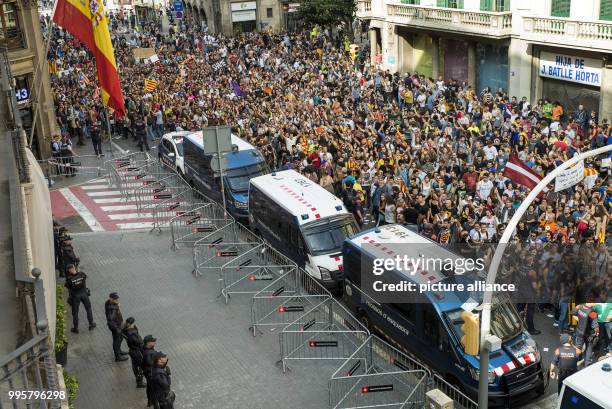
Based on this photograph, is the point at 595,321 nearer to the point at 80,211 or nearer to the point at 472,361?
the point at 472,361

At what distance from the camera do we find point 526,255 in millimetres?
15672

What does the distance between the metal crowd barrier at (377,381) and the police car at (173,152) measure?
46.5 ft

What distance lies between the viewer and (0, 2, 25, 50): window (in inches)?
1097

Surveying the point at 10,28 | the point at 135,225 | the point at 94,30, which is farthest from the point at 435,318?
the point at 10,28

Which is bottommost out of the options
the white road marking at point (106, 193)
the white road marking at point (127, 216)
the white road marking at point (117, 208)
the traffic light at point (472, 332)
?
the white road marking at point (127, 216)

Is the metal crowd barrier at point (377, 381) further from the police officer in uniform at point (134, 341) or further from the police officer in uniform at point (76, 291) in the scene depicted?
the police officer in uniform at point (76, 291)

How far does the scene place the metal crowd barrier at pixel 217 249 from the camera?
732 inches

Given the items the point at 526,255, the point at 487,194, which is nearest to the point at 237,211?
the point at 487,194

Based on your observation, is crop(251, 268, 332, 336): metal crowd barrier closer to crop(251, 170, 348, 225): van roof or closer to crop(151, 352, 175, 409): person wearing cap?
crop(251, 170, 348, 225): van roof

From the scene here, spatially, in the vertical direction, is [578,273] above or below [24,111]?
below

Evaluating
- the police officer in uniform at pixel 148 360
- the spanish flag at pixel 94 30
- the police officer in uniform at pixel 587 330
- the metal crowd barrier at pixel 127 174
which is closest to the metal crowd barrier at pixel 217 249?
the police officer in uniform at pixel 148 360

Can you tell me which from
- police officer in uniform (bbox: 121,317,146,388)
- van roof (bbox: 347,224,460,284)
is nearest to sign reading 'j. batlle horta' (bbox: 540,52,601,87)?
van roof (bbox: 347,224,460,284)

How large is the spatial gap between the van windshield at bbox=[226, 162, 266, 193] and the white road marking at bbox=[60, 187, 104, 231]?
14.1ft

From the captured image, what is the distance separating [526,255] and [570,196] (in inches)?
151
